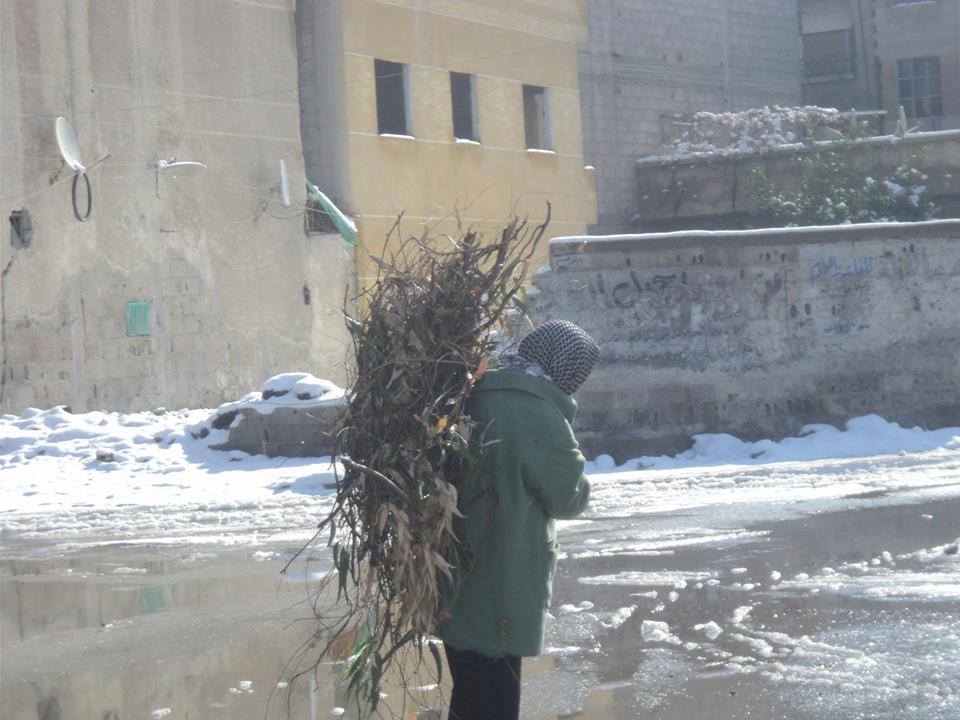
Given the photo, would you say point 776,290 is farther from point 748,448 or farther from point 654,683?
point 654,683

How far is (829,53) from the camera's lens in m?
38.8

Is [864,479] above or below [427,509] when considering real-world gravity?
below

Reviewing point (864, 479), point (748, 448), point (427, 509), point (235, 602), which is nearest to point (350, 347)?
point (427, 509)

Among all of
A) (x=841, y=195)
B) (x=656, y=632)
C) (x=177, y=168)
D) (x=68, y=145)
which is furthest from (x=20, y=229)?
(x=656, y=632)

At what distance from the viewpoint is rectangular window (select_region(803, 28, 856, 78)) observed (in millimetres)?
38625

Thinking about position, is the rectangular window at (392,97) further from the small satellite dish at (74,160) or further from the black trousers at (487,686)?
the black trousers at (487,686)

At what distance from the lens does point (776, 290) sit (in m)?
15.5

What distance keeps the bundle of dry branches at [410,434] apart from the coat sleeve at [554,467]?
18 cm

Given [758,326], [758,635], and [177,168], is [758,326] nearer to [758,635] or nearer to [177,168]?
[177,168]

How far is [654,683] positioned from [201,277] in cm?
1671

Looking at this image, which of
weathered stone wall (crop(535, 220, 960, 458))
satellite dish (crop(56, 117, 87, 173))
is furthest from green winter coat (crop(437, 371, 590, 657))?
satellite dish (crop(56, 117, 87, 173))

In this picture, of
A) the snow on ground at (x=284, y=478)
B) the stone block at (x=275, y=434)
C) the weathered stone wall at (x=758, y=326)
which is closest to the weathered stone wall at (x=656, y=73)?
the weathered stone wall at (x=758, y=326)

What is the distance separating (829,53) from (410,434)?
3710cm

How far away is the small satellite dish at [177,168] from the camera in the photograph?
64.8ft
